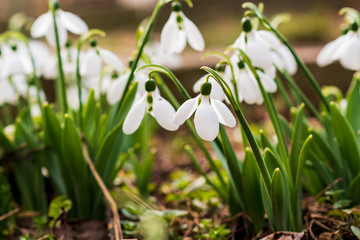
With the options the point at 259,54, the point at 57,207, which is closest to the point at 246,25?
the point at 259,54

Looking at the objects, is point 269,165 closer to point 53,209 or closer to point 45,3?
point 53,209

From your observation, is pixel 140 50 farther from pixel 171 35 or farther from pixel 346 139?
pixel 346 139

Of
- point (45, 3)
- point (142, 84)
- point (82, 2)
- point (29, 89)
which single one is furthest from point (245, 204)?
point (82, 2)

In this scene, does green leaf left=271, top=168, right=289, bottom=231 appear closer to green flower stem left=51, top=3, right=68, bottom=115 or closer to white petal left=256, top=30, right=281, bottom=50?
white petal left=256, top=30, right=281, bottom=50

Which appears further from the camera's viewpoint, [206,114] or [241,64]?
[241,64]

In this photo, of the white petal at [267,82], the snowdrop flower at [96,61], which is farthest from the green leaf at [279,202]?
the snowdrop flower at [96,61]

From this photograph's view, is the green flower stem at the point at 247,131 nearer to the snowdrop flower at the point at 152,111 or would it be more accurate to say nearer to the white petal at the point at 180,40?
the snowdrop flower at the point at 152,111
